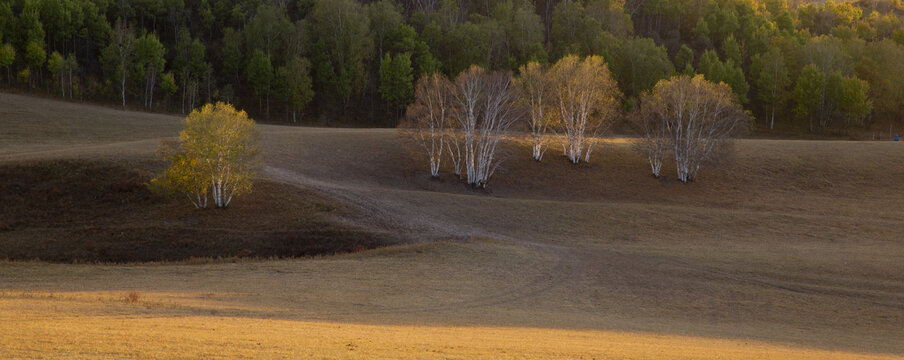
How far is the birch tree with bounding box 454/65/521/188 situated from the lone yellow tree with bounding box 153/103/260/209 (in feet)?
80.1

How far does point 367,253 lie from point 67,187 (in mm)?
25257

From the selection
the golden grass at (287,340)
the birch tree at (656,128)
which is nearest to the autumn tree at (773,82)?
the birch tree at (656,128)

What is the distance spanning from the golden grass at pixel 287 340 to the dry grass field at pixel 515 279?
Answer: 75mm

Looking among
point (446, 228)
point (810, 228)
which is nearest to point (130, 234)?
point (446, 228)

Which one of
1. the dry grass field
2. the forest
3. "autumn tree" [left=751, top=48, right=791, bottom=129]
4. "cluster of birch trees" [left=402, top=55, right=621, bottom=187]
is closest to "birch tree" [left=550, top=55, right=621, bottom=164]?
"cluster of birch trees" [left=402, top=55, right=621, bottom=187]

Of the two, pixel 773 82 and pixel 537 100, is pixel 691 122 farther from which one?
pixel 773 82

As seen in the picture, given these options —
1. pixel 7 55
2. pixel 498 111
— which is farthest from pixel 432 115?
pixel 7 55

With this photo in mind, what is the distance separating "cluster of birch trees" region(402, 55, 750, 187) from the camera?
63281 millimetres

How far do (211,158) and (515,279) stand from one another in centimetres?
2319

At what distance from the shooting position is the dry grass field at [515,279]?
1480cm

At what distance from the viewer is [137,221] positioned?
41.1 meters

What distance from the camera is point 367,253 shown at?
34344 mm

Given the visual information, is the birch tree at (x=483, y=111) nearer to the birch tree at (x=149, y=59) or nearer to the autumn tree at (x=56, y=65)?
the birch tree at (x=149, y=59)

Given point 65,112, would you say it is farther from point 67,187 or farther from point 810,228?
point 810,228
